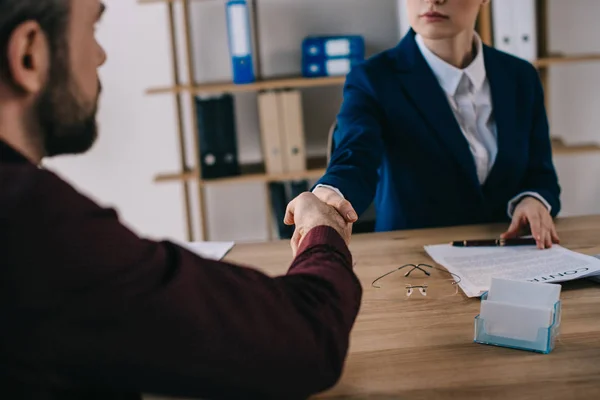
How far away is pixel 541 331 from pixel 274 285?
38 cm

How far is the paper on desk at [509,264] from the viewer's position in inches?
45.9

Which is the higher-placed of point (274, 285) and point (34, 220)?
point (34, 220)

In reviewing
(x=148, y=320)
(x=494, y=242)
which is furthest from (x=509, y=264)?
(x=148, y=320)

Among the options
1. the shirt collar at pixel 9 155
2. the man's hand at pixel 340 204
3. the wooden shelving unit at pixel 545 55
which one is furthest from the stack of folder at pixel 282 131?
the shirt collar at pixel 9 155

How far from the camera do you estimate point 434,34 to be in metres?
1.65

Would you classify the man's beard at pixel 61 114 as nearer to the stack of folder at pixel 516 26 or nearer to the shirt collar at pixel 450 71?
the shirt collar at pixel 450 71

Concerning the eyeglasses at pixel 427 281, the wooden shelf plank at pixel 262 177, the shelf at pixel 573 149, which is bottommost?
the wooden shelf plank at pixel 262 177

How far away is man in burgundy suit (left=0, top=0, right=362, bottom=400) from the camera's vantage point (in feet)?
1.82

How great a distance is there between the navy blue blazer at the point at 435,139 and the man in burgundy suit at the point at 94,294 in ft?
3.21

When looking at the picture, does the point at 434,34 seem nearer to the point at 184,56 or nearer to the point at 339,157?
the point at 339,157

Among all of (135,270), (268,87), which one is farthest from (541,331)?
(268,87)

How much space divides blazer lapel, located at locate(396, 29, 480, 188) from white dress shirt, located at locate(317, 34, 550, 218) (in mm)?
29

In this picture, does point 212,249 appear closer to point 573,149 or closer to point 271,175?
point 271,175

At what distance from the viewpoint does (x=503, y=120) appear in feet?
5.70
